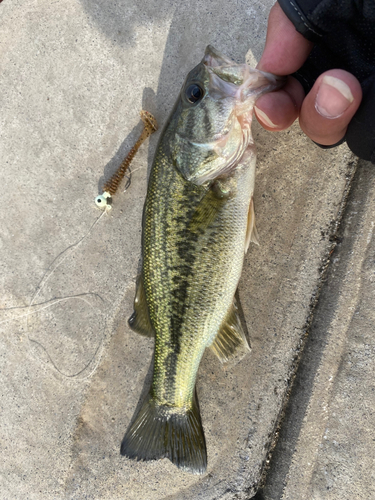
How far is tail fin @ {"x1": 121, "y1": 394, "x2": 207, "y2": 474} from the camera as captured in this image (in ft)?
5.49

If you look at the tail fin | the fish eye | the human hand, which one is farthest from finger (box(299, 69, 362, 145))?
the tail fin

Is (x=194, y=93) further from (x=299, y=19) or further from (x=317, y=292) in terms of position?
(x=317, y=292)

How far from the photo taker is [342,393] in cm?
175

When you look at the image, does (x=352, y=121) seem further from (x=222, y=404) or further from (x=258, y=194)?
(x=222, y=404)

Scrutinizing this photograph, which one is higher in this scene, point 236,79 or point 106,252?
point 236,79

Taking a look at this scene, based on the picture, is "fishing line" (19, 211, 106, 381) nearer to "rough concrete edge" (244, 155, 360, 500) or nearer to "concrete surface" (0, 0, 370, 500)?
"concrete surface" (0, 0, 370, 500)

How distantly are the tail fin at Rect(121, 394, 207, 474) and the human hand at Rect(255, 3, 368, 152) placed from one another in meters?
1.60

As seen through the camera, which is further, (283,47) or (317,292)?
(317,292)

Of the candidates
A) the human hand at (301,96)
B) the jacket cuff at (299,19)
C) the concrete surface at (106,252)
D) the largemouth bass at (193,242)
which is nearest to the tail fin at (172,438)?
the largemouth bass at (193,242)

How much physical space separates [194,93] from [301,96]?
610 millimetres

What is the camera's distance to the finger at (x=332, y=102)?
1210 mm

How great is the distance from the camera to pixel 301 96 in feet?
5.23

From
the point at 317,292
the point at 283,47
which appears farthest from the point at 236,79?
the point at 317,292

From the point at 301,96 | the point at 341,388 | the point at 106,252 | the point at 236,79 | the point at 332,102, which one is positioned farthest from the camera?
the point at 106,252
